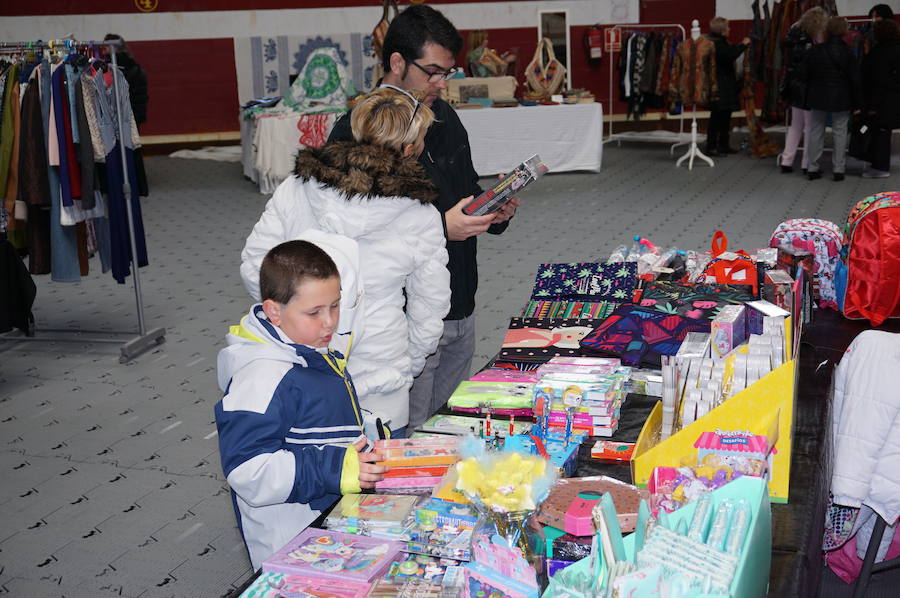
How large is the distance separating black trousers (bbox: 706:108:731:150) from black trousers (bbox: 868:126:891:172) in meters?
2.22

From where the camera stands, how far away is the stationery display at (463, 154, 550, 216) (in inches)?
111

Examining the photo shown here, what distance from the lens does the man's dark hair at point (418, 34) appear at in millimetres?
3043

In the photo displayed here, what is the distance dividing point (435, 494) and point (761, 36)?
1137cm

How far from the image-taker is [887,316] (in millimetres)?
3352

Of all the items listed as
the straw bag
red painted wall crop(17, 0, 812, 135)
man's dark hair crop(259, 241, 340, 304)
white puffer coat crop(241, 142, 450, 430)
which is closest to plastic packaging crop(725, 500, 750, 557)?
man's dark hair crop(259, 241, 340, 304)

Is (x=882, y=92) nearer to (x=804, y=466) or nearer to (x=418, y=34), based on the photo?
(x=418, y=34)

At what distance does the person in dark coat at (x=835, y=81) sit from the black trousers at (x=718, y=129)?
2.00m

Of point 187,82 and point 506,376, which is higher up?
point 187,82

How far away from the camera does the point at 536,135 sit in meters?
10.6

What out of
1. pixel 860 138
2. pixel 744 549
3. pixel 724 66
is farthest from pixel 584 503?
pixel 724 66

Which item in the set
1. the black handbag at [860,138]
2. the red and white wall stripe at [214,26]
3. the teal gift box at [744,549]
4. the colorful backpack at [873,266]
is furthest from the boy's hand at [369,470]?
the red and white wall stripe at [214,26]

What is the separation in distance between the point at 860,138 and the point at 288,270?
9.66 metres

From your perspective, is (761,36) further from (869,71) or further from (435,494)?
(435,494)

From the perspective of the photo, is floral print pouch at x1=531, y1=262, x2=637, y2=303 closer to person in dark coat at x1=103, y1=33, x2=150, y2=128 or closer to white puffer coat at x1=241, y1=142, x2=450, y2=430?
white puffer coat at x1=241, y1=142, x2=450, y2=430
